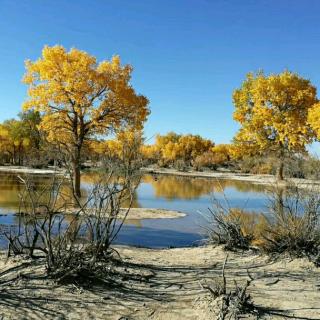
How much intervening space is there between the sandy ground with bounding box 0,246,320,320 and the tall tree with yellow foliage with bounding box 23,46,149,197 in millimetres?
14877

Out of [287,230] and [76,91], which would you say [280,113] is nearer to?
[76,91]

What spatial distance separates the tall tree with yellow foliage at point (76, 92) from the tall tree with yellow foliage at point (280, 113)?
1884cm

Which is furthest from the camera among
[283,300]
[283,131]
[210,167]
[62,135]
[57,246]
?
[210,167]

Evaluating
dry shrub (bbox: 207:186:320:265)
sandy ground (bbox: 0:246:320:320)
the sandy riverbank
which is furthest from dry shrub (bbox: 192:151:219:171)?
sandy ground (bbox: 0:246:320:320)

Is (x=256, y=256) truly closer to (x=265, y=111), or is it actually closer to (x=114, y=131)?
(x=114, y=131)

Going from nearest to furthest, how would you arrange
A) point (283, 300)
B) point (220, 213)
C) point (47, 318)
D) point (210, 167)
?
1. point (47, 318)
2. point (283, 300)
3. point (220, 213)
4. point (210, 167)

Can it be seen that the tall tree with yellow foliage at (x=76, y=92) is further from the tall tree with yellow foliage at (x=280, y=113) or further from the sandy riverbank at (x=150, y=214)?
the tall tree with yellow foliage at (x=280, y=113)

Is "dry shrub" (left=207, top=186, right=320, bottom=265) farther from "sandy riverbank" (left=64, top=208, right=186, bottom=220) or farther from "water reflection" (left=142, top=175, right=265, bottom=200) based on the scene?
"water reflection" (left=142, top=175, right=265, bottom=200)

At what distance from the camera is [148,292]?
607 centimetres

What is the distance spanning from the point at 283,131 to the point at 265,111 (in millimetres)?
2291

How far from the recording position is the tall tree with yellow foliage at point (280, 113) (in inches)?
1502

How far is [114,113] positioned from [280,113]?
2014 centimetres

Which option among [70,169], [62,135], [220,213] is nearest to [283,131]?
[62,135]

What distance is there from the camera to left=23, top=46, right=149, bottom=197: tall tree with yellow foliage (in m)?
22.1
